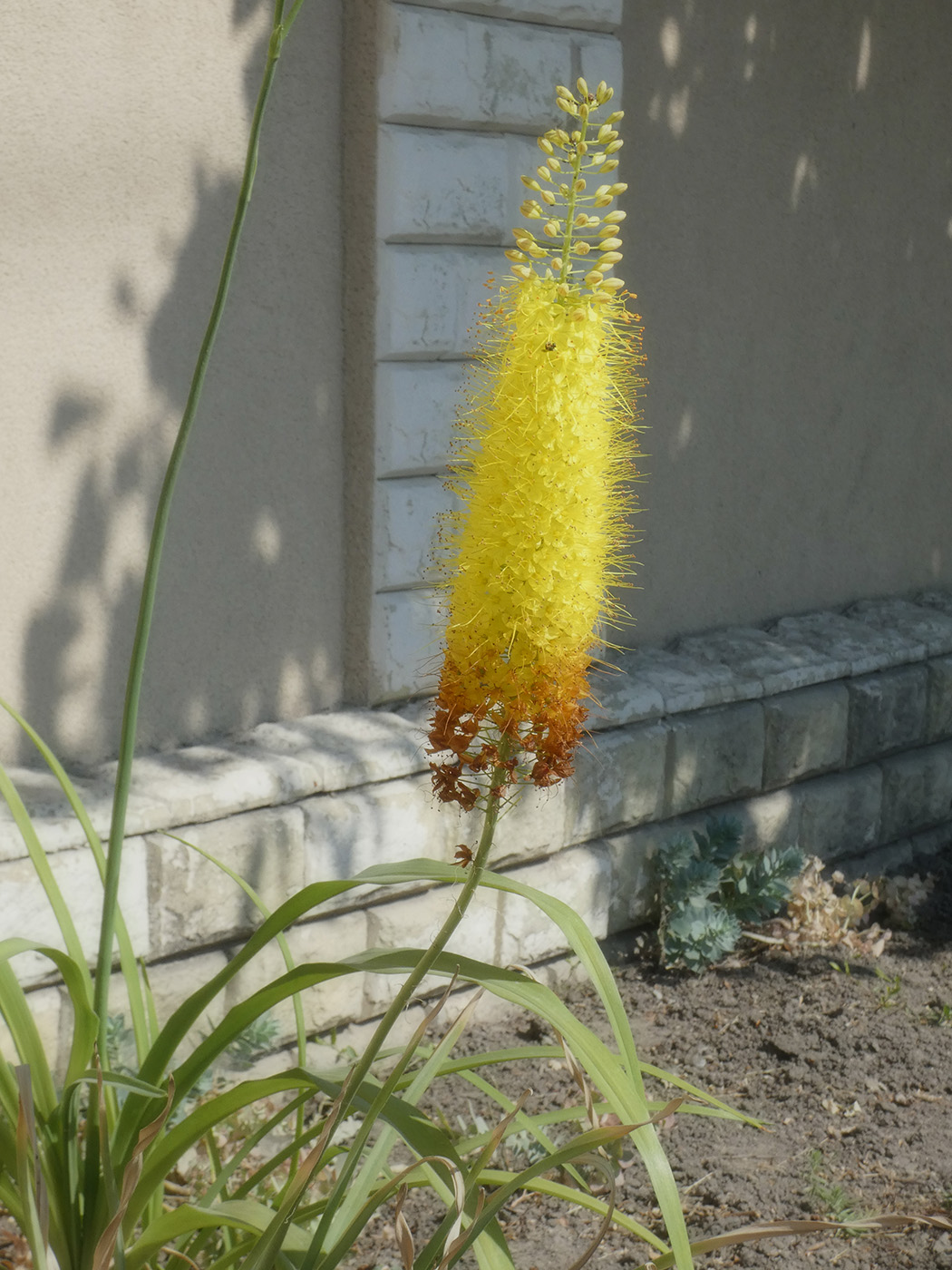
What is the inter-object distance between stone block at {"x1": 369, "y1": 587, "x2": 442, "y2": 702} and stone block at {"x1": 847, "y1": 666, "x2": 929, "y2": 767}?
6.06 feet

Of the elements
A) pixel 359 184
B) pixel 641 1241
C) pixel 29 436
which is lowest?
pixel 641 1241

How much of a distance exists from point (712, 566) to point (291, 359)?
1.96 meters

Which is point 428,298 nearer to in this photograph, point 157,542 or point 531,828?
point 531,828

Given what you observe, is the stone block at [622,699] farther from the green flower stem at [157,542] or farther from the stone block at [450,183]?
the green flower stem at [157,542]

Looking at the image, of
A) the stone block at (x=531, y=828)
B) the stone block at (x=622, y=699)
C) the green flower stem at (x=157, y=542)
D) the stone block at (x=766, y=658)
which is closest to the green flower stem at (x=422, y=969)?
the green flower stem at (x=157, y=542)

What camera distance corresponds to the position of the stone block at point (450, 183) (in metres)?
3.31

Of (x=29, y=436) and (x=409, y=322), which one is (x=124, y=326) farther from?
(x=409, y=322)

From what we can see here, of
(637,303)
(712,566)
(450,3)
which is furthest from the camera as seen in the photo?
(712,566)

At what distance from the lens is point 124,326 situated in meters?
3.10

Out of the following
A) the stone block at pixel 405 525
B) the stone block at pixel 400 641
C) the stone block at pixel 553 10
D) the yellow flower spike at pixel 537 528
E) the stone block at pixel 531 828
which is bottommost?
the stone block at pixel 531 828

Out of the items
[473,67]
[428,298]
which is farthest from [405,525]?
[473,67]

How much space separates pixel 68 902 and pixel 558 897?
155 centimetres

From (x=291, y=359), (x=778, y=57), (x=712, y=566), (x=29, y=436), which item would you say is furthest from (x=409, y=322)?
(x=778, y=57)

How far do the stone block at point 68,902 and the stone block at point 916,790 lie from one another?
9.90ft
